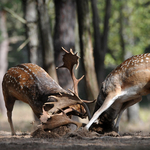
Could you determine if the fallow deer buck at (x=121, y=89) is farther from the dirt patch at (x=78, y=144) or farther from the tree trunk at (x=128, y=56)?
the tree trunk at (x=128, y=56)

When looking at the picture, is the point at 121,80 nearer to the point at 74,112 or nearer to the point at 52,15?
the point at 74,112

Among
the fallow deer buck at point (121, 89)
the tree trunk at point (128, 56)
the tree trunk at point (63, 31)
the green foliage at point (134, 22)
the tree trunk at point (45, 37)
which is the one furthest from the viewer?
the green foliage at point (134, 22)

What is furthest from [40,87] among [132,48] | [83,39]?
[132,48]

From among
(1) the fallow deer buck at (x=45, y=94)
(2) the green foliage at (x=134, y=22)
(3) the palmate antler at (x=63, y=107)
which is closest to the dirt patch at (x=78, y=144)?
(3) the palmate antler at (x=63, y=107)

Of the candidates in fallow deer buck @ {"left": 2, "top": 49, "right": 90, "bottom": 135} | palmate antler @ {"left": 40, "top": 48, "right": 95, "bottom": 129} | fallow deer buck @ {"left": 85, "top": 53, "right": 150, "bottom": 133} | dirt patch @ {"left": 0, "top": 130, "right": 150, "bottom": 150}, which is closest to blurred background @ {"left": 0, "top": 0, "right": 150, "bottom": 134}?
fallow deer buck @ {"left": 2, "top": 49, "right": 90, "bottom": 135}

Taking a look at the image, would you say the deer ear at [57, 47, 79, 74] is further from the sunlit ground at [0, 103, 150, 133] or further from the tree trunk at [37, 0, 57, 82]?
the sunlit ground at [0, 103, 150, 133]

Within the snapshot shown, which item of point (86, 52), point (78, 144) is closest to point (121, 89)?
point (78, 144)

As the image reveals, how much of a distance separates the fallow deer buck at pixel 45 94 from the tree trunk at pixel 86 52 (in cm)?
193

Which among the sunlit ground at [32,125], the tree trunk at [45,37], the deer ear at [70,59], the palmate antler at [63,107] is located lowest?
the sunlit ground at [32,125]

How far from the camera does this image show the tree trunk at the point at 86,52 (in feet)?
28.0

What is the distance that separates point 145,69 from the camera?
233 inches

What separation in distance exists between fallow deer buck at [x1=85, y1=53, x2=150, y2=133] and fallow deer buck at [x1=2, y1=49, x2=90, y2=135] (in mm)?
457

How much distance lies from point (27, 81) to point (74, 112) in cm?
142

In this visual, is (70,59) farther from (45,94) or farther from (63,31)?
(63,31)
